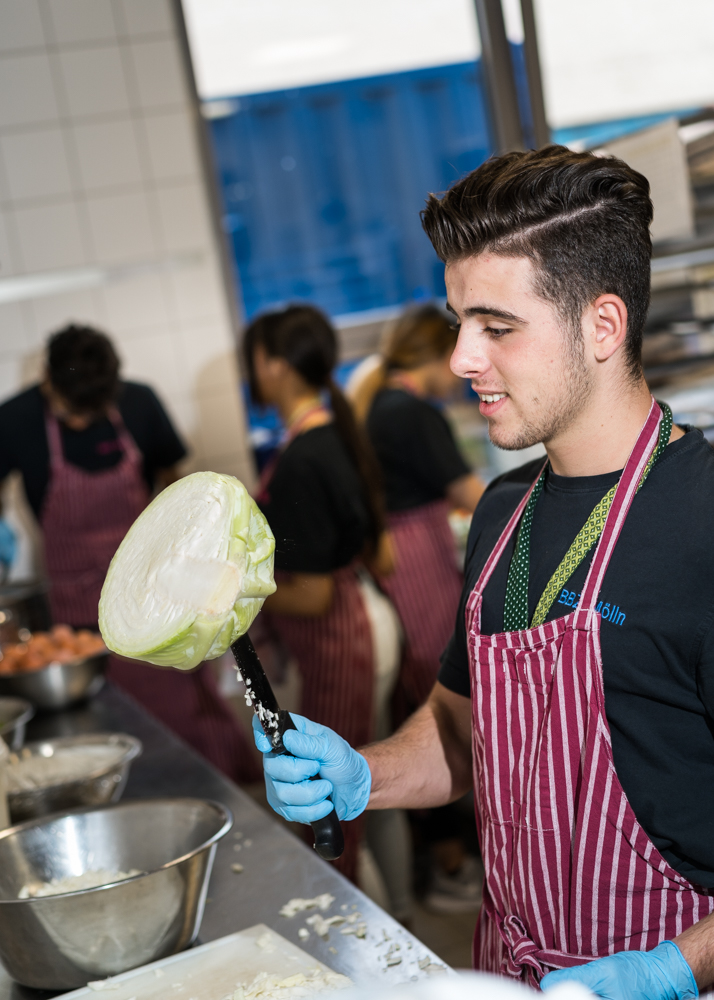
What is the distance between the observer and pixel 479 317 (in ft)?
4.13

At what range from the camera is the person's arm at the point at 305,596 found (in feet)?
9.34

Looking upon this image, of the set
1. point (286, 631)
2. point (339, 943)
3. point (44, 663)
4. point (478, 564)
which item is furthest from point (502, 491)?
point (286, 631)

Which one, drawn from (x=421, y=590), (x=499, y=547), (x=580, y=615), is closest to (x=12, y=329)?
(x=421, y=590)

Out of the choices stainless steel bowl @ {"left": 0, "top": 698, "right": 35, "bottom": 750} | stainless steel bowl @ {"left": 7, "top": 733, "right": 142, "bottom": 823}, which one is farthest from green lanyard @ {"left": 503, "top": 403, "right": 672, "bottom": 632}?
stainless steel bowl @ {"left": 0, "top": 698, "right": 35, "bottom": 750}

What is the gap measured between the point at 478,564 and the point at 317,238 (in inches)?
124

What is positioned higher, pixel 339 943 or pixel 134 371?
pixel 134 371

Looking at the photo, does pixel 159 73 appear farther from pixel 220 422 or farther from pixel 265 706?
pixel 265 706

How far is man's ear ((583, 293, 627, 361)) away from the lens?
48.3 inches

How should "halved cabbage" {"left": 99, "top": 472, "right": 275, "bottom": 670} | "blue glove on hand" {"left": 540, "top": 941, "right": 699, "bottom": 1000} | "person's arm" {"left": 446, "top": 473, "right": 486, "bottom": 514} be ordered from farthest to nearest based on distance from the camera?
"person's arm" {"left": 446, "top": 473, "right": 486, "bottom": 514}
"halved cabbage" {"left": 99, "top": 472, "right": 275, "bottom": 670}
"blue glove on hand" {"left": 540, "top": 941, "right": 699, "bottom": 1000}

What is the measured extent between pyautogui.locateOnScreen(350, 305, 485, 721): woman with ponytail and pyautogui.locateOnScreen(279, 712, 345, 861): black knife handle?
2.12m

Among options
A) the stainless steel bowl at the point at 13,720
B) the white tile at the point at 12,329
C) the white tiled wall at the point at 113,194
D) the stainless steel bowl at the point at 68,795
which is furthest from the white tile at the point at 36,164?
the stainless steel bowl at the point at 68,795

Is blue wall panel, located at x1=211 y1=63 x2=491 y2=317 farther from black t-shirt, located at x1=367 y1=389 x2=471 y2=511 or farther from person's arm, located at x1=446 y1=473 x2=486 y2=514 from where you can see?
person's arm, located at x1=446 y1=473 x2=486 y2=514

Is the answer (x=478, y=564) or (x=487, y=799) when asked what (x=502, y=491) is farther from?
(x=487, y=799)

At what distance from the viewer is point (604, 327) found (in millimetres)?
1232
